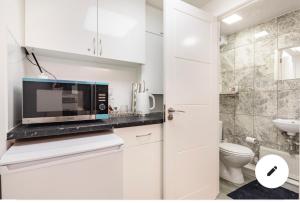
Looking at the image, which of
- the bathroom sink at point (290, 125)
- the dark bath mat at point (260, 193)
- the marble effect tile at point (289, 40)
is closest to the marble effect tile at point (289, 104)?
the bathroom sink at point (290, 125)

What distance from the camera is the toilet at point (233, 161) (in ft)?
5.76

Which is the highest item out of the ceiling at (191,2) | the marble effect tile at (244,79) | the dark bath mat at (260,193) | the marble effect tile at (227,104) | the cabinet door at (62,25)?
the ceiling at (191,2)

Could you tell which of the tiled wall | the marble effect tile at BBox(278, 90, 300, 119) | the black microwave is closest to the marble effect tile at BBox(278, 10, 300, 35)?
the tiled wall

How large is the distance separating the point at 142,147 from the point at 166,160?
10.1 inches

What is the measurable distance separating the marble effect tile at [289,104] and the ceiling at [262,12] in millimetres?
1073

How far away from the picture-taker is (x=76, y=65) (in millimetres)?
1438

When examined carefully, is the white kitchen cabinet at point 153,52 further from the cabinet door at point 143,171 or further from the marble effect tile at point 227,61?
the marble effect tile at point 227,61

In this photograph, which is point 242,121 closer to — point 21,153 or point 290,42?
point 290,42

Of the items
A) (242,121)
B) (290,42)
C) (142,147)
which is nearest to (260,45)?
(290,42)

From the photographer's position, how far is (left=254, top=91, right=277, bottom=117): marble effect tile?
2053 millimetres

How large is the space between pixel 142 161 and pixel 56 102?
0.79 metres

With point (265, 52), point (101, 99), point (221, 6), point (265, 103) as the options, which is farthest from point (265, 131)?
point (101, 99)

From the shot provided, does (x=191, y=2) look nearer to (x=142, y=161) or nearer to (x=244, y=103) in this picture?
(x=244, y=103)

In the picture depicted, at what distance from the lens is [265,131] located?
2133 millimetres
